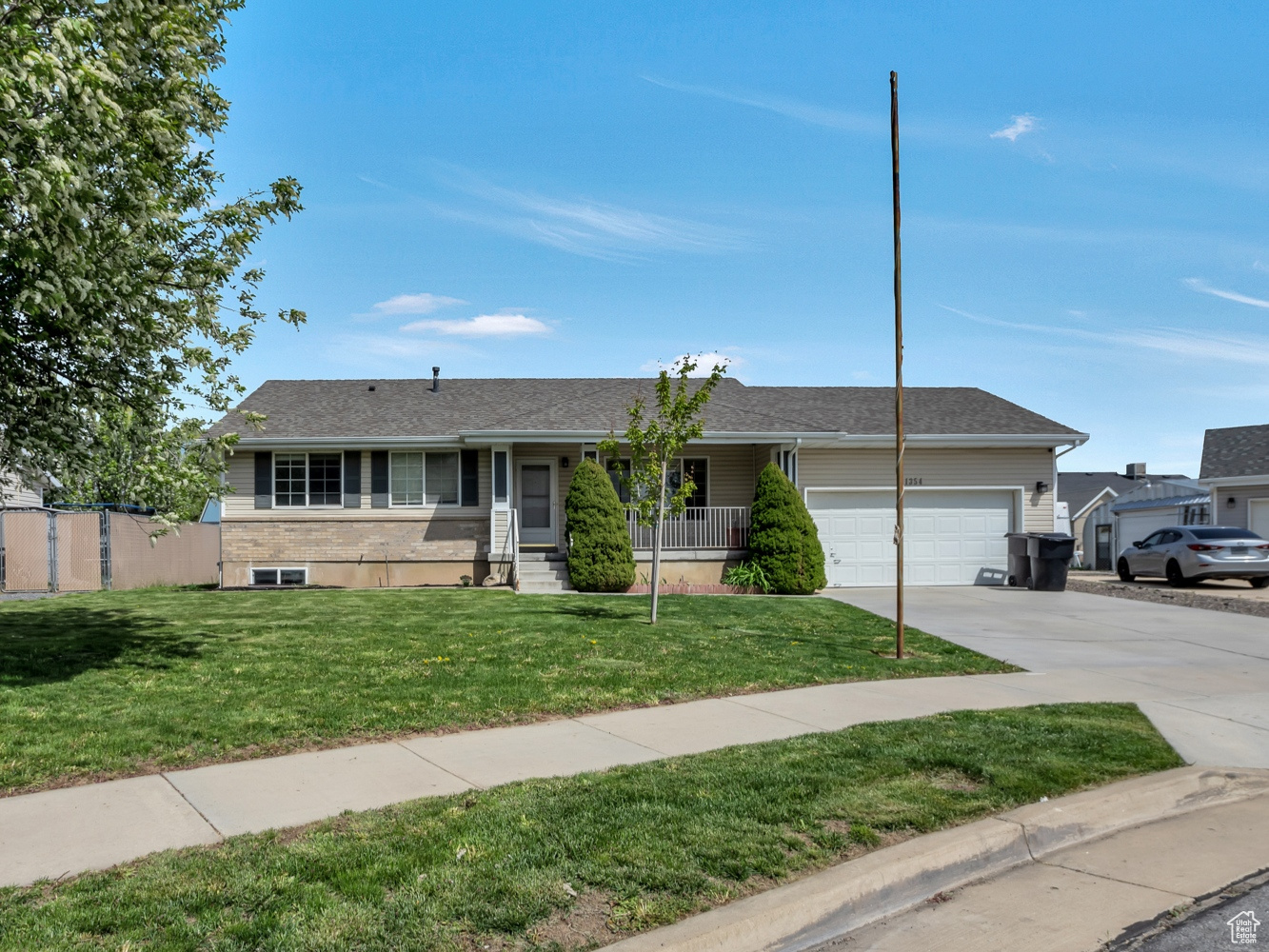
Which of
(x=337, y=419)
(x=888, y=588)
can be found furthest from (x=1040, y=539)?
(x=337, y=419)

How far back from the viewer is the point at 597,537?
63.2ft

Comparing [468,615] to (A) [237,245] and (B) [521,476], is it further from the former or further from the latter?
(B) [521,476]

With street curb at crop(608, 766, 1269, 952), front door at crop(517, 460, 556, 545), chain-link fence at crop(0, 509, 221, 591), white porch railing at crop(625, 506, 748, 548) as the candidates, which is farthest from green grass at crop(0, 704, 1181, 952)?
front door at crop(517, 460, 556, 545)

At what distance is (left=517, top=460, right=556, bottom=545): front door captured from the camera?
22.4m

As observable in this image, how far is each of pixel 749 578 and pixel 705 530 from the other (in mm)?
2009

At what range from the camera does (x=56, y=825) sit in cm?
512

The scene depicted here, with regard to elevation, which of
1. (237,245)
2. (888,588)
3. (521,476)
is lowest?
(888,588)

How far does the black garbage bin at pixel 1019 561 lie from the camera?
21.5m

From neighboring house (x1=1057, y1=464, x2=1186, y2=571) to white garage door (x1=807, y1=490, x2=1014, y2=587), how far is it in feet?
69.7

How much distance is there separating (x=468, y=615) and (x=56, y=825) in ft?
27.6

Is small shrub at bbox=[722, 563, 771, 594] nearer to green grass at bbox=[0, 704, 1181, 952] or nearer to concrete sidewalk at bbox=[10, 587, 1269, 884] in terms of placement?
concrete sidewalk at bbox=[10, 587, 1269, 884]

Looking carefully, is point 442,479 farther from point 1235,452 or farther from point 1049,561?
point 1235,452

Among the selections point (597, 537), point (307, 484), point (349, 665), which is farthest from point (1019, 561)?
point (349, 665)

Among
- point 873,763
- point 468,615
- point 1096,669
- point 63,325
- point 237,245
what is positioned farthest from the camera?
point 468,615
